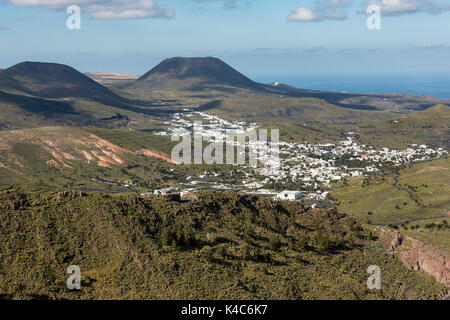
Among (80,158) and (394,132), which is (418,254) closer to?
(80,158)

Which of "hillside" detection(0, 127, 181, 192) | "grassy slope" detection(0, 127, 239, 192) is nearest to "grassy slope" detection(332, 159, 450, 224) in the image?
"grassy slope" detection(0, 127, 239, 192)

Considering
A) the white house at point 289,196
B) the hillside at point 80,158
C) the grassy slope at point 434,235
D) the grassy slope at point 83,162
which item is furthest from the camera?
the hillside at point 80,158

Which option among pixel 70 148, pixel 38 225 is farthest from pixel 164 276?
pixel 70 148

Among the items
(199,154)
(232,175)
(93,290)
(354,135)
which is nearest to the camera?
(93,290)

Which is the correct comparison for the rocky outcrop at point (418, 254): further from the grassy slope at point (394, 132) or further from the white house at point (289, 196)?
the grassy slope at point (394, 132)

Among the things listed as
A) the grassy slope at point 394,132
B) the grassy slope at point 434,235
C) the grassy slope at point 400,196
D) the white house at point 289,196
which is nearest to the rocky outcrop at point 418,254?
the grassy slope at point 434,235

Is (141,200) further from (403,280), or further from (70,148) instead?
(70,148)

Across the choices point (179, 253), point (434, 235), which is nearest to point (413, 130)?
point (434, 235)
